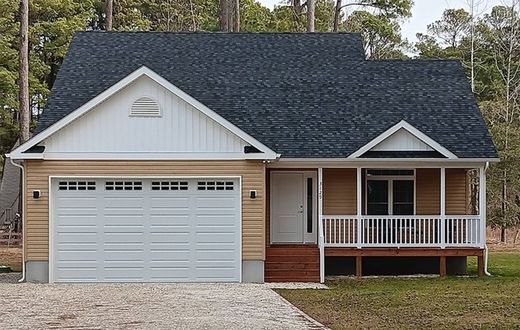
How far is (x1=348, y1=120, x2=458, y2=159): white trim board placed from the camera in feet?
65.2

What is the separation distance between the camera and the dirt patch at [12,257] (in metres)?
23.9

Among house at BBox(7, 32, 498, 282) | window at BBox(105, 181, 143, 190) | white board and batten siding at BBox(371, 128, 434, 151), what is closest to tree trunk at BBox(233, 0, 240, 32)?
house at BBox(7, 32, 498, 282)

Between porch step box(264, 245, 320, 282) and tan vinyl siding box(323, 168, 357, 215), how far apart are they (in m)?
1.71

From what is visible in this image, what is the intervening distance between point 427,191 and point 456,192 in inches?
28.2

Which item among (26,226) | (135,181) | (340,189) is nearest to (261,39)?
(340,189)

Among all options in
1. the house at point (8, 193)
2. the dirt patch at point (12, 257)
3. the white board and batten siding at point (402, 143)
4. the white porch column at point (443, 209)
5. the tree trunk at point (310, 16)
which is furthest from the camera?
the house at point (8, 193)

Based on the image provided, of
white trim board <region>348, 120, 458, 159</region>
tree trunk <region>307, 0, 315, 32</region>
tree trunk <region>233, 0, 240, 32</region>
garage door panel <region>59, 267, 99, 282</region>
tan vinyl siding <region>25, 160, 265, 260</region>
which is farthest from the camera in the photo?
tree trunk <region>233, 0, 240, 32</region>

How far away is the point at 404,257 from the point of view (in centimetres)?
2100

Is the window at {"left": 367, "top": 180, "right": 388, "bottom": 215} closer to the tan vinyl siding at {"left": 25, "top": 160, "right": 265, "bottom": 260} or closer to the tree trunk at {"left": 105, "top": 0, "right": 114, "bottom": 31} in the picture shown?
the tan vinyl siding at {"left": 25, "top": 160, "right": 265, "bottom": 260}

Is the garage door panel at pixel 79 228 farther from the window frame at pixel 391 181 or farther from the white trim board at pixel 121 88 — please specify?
the window frame at pixel 391 181

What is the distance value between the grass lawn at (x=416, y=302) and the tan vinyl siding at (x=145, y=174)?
6.86ft

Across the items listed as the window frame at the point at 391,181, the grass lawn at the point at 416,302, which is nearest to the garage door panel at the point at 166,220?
the grass lawn at the point at 416,302

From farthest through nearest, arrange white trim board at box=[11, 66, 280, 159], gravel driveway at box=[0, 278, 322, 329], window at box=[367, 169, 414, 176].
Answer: window at box=[367, 169, 414, 176] < white trim board at box=[11, 66, 280, 159] < gravel driveway at box=[0, 278, 322, 329]

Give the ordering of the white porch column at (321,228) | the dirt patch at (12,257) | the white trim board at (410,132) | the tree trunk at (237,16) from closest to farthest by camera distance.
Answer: the white porch column at (321,228)
the white trim board at (410,132)
the dirt patch at (12,257)
the tree trunk at (237,16)
